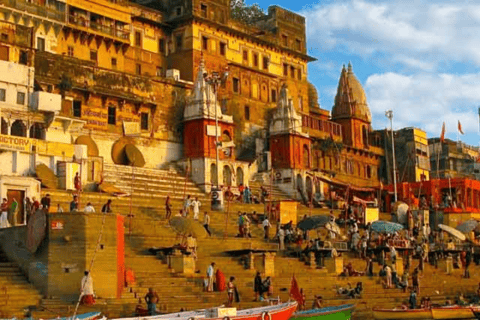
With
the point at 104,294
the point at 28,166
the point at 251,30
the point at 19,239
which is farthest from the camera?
the point at 251,30

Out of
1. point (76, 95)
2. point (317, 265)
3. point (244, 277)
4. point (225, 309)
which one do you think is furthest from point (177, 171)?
point (225, 309)

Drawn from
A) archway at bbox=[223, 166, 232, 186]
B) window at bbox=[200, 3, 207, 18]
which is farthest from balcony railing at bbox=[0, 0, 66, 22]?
archway at bbox=[223, 166, 232, 186]

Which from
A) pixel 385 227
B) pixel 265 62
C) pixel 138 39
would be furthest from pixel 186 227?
pixel 265 62

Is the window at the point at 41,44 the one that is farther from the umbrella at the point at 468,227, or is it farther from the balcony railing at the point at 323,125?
the umbrella at the point at 468,227

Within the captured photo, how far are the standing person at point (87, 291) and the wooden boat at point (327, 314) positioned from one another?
207 inches

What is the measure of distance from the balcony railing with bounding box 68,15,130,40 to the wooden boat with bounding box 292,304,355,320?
26.2 m

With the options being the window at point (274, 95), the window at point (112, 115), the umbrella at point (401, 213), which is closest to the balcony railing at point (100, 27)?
the window at point (112, 115)

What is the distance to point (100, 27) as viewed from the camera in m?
45.7

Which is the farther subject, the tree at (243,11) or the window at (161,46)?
the tree at (243,11)

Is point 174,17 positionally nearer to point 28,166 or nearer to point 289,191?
point 289,191

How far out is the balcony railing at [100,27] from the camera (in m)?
44.5

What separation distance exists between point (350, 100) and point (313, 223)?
1194 inches

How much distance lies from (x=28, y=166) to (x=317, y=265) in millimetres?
12308

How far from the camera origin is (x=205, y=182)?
42.8m
